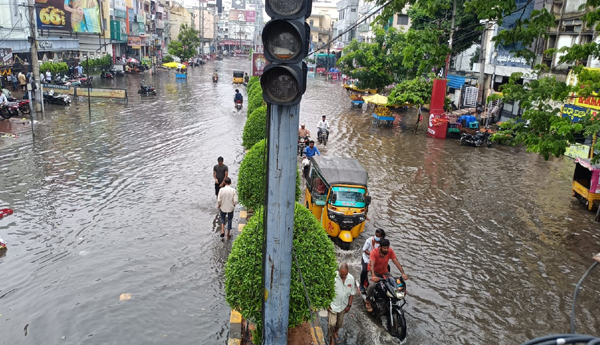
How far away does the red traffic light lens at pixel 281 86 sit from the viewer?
413cm

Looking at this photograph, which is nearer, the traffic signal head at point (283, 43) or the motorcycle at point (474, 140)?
the traffic signal head at point (283, 43)

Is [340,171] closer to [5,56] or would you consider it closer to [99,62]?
[5,56]

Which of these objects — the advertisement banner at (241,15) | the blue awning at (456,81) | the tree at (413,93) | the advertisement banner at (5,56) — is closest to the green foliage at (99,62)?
the advertisement banner at (5,56)

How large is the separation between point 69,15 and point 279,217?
Result: 4654 cm

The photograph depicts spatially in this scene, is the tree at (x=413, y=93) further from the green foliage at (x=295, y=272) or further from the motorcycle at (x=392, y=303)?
the green foliage at (x=295, y=272)

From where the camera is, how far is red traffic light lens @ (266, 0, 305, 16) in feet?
12.9

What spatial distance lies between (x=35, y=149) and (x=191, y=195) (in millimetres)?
8476

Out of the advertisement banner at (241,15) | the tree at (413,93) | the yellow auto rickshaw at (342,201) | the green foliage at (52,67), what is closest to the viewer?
the yellow auto rickshaw at (342,201)

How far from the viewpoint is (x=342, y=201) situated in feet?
36.1

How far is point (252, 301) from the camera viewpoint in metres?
5.96

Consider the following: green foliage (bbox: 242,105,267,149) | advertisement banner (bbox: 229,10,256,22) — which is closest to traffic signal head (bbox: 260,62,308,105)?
green foliage (bbox: 242,105,267,149)

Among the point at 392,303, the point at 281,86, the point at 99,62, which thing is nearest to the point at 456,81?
the point at 392,303

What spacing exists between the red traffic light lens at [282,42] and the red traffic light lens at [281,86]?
0.51 feet

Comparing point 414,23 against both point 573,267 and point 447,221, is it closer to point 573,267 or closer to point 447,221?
point 447,221
